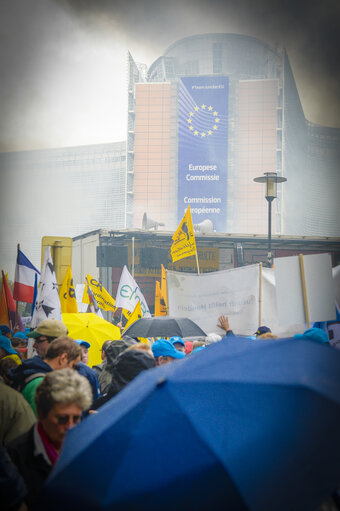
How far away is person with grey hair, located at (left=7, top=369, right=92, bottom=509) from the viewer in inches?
98.9

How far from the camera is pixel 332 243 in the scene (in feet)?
128

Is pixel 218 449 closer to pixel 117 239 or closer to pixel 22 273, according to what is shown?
pixel 22 273

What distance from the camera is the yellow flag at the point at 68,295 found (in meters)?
9.02

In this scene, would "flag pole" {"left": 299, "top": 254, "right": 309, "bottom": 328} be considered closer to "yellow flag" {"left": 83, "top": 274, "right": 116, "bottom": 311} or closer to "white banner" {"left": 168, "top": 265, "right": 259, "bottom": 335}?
"white banner" {"left": 168, "top": 265, "right": 259, "bottom": 335}

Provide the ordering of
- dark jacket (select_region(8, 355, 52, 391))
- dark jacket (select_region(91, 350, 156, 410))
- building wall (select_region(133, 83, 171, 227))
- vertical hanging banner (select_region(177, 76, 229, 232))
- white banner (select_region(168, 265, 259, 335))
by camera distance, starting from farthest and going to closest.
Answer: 1. building wall (select_region(133, 83, 171, 227))
2. vertical hanging banner (select_region(177, 76, 229, 232))
3. white banner (select_region(168, 265, 259, 335))
4. dark jacket (select_region(91, 350, 156, 410))
5. dark jacket (select_region(8, 355, 52, 391))

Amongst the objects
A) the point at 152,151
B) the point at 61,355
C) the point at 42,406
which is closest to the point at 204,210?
the point at 152,151

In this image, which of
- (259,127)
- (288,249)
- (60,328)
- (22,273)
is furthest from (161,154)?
(60,328)

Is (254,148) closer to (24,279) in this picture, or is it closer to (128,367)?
(24,279)

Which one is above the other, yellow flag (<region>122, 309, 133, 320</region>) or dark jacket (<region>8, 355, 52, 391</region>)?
dark jacket (<region>8, 355, 52, 391</region>)

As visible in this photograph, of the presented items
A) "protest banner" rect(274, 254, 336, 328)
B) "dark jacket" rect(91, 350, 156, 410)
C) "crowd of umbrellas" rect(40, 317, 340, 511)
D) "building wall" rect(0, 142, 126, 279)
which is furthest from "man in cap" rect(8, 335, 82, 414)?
"building wall" rect(0, 142, 126, 279)

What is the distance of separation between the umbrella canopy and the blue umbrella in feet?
18.2

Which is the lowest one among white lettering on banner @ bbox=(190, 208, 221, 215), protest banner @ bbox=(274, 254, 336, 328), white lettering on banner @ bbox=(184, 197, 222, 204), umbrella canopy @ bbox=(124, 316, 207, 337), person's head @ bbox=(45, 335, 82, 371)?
umbrella canopy @ bbox=(124, 316, 207, 337)

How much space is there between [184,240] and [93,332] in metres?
3.07

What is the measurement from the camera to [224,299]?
7.96 meters
